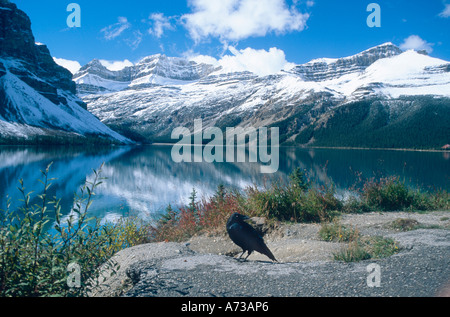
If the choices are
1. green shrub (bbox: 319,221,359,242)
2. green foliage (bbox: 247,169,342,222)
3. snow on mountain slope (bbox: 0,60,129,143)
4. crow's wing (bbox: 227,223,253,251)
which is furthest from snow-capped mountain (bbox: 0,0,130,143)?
green shrub (bbox: 319,221,359,242)

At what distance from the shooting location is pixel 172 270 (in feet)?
17.2

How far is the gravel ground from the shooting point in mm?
4273

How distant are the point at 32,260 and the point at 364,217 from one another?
994 cm

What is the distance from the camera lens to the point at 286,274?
492cm

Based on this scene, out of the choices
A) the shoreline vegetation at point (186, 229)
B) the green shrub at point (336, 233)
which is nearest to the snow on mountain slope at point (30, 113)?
the shoreline vegetation at point (186, 229)

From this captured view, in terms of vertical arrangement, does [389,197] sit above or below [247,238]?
below

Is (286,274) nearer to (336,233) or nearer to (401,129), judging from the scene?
(336,233)

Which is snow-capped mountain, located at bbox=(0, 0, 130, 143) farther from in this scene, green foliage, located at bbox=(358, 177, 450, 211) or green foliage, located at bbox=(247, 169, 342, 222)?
green foliage, located at bbox=(358, 177, 450, 211)

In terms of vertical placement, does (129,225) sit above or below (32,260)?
below

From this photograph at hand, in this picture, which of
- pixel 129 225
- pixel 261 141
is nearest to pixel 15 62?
pixel 261 141

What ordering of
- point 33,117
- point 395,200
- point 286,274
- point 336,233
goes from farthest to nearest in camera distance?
point 33,117, point 395,200, point 336,233, point 286,274

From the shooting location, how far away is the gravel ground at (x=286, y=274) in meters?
4.27

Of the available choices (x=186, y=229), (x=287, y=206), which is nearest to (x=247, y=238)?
(x=287, y=206)
